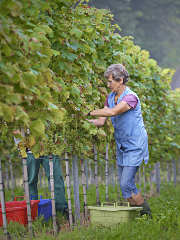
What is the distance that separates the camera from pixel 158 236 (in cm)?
355

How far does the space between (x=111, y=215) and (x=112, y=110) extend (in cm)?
122

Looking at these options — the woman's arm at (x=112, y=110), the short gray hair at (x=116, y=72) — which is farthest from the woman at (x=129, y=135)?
the woman's arm at (x=112, y=110)

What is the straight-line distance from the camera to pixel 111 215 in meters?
4.14

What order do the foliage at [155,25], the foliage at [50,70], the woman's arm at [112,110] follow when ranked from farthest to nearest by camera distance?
the foliage at [155,25] < the woman's arm at [112,110] < the foliage at [50,70]

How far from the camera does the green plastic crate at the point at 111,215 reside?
407 centimetres

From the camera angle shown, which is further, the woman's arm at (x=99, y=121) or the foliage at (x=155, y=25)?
the foliage at (x=155, y=25)

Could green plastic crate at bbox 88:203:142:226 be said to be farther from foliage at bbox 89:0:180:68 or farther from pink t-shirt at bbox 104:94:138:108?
foliage at bbox 89:0:180:68

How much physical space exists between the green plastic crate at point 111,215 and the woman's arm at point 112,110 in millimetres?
1080

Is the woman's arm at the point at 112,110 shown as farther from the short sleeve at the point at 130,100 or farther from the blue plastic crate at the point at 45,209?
the blue plastic crate at the point at 45,209

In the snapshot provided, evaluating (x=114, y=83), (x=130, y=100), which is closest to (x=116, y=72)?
(x=114, y=83)

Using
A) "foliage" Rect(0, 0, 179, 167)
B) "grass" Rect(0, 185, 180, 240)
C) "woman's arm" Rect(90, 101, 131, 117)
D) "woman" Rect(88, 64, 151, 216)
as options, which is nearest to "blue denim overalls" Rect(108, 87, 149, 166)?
"woman" Rect(88, 64, 151, 216)

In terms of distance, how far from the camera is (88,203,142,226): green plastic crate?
407cm

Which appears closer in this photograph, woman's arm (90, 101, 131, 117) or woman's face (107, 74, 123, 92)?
woman's arm (90, 101, 131, 117)

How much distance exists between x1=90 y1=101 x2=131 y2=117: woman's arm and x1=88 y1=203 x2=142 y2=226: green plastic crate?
1.08 metres
